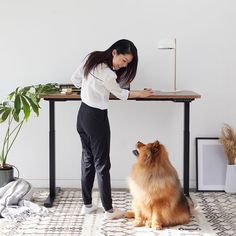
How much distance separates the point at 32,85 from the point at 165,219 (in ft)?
5.70

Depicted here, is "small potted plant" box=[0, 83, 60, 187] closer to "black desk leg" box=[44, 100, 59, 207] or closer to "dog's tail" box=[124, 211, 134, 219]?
"black desk leg" box=[44, 100, 59, 207]

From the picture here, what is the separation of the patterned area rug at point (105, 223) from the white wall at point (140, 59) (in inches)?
22.3

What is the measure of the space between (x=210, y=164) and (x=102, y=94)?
1.46 meters

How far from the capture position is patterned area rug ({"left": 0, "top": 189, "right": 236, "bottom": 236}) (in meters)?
3.25

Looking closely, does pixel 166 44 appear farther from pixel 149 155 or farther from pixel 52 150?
pixel 52 150

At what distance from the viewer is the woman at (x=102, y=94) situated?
3293mm

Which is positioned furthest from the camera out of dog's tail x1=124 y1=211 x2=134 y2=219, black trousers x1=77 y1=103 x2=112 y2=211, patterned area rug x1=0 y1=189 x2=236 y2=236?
dog's tail x1=124 y1=211 x2=134 y2=219

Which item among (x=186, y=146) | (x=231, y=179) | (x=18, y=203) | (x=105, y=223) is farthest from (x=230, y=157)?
(x=18, y=203)

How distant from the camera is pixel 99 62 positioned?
3301 millimetres

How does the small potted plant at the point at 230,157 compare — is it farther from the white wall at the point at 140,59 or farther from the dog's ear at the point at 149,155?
the dog's ear at the point at 149,155

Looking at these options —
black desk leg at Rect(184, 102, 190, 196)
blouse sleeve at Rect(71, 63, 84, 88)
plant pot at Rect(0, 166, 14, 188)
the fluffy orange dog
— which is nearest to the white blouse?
blouse sleeve at Rect(71, 63, 84, 88)

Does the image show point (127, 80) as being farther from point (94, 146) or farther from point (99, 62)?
point (94, 146)

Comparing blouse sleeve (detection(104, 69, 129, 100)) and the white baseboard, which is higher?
blouse sleeve (detection(104, 69, 129, 100))

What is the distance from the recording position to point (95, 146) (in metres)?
3.40
